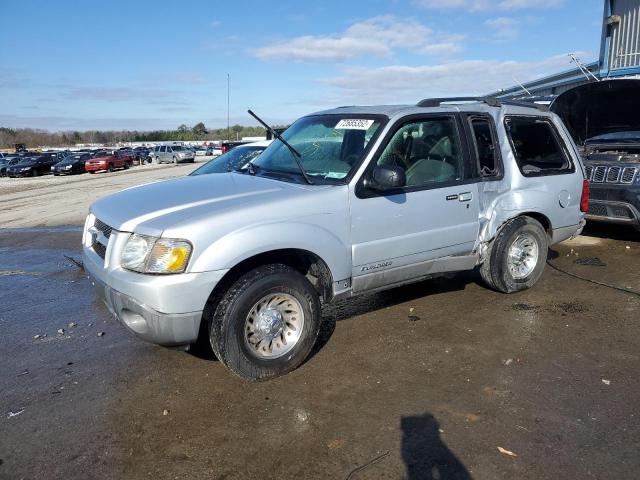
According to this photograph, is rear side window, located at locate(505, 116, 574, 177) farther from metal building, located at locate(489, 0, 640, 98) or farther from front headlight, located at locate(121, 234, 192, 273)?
metal building, located at locate(489, 0, 640, 98)

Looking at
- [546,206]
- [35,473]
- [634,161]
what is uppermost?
[634,161]

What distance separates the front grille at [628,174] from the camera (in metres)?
6.94

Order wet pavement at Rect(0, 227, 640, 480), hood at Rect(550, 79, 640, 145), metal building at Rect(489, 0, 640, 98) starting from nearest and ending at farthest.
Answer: wet pavement at Rect(0, 227, 640, 480), hood at Rect(550, 79, 640, 145), metal building at Rect(489, 0, 640, 98)

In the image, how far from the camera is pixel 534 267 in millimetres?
5453

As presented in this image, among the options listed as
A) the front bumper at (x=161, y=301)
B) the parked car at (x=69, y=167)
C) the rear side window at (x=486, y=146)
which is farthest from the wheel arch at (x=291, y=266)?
the parked car at (x=69, y=167)

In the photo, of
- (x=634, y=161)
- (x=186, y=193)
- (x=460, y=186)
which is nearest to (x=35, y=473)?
(x=186, y=193)

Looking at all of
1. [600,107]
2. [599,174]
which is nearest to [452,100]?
[599,174]

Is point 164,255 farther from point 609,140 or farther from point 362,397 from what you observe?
point 609,140

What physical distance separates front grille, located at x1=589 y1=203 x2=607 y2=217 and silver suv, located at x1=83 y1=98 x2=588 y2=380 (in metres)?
1.91

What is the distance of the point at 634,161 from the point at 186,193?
6.39 metres

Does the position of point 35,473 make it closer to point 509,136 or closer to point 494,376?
point 494,376

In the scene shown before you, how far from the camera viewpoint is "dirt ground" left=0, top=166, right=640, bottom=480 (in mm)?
2775

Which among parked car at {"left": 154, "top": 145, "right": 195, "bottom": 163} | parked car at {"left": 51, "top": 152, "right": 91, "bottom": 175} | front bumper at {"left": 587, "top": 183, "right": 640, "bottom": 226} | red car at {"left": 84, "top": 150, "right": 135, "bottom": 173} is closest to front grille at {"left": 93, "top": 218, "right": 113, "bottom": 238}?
front bumper at {"left": 587, "top": 183, "right": 640, "bottom": 226}

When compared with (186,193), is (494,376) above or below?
below
